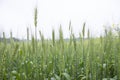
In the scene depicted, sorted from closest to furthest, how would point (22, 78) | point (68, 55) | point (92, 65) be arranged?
point (92, 65)
point (22, 78)
point (68, 55)

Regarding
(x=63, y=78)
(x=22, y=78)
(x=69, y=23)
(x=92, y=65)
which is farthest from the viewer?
(x=69, y=23)

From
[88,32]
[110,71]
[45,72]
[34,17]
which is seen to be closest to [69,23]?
[88,32]

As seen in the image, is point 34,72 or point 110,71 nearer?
point 34,72

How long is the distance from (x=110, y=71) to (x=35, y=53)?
1.20m

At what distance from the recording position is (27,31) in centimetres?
285

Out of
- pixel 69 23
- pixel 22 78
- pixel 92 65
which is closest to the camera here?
pixel 92 65

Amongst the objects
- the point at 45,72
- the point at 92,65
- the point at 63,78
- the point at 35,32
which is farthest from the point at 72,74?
the point at 35,32

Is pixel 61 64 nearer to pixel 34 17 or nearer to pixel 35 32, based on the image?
pixel 35 32

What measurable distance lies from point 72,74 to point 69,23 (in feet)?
2.21

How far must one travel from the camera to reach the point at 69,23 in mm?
2758

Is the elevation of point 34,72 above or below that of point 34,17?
below

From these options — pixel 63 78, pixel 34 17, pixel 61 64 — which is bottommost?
pixel 63 78

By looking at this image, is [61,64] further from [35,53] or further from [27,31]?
[27,31]

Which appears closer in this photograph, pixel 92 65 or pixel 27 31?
pixel 92 65
